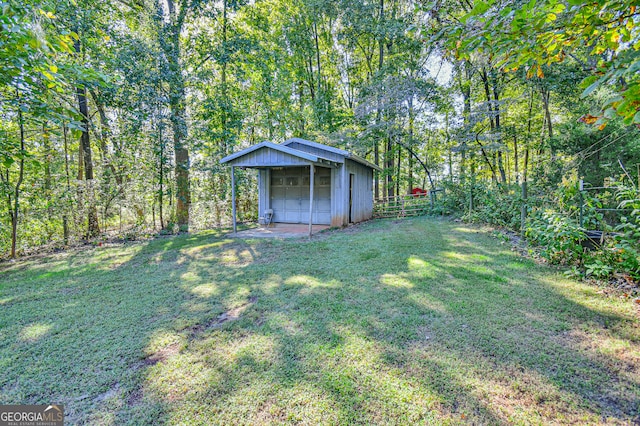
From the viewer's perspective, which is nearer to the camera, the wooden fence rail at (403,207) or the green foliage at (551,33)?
the green foliage at (551,33)

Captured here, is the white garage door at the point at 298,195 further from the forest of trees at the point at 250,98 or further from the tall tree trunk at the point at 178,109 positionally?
the tall tree trunk at the point at 178,109

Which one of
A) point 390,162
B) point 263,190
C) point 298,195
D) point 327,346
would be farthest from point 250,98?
point 327,346

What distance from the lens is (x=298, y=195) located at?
10.3 m

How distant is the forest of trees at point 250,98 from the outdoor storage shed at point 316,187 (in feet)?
6.51

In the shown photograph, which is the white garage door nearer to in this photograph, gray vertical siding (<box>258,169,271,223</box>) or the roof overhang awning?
gray vertical siding (<box>258,169,271,223</box>)

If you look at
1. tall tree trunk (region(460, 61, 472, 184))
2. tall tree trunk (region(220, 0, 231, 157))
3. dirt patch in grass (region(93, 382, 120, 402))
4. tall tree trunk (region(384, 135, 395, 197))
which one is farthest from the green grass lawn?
tall tree trunk (region(384, 135, 395, 197))

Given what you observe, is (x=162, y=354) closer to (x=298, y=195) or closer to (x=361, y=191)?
(x=298, y=195)

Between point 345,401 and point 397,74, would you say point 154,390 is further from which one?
point 397,74

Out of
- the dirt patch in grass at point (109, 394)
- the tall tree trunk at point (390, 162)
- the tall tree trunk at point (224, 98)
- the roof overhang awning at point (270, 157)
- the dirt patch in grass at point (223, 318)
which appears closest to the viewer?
the dirt patch in grass at point (109, 394)

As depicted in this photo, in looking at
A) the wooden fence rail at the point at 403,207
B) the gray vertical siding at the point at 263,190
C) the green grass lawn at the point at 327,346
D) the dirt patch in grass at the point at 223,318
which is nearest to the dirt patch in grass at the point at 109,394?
the green grass lawn at the point at 327,346

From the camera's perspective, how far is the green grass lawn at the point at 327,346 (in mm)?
1721

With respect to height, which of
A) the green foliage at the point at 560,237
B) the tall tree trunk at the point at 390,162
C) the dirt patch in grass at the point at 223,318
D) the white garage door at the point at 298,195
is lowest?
the dirt patch in grass at the point at 223,318

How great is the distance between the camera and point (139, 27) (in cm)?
920

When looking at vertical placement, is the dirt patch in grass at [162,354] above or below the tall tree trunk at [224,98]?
below
